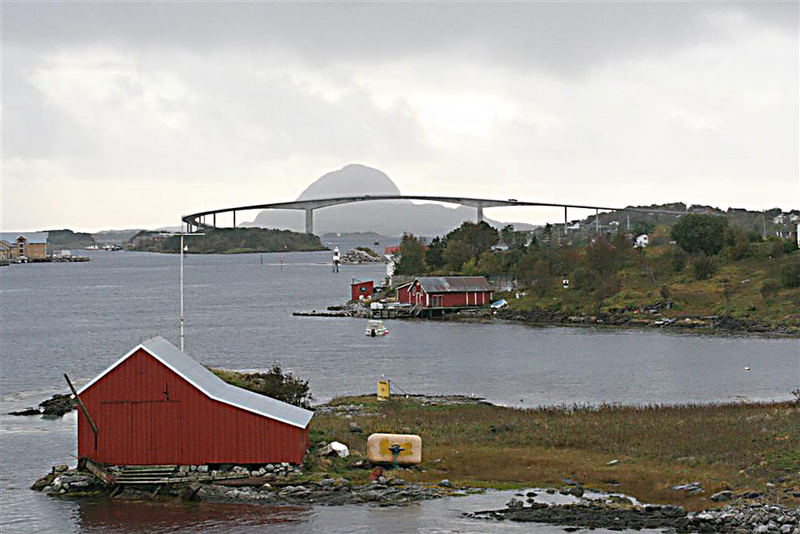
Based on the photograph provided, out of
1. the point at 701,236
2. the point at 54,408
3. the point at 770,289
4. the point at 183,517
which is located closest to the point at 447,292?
the point at 701,236

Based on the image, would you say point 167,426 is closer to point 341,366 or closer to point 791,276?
point 341,366

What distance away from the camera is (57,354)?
4747 centimetres

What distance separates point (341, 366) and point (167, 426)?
2347 cm

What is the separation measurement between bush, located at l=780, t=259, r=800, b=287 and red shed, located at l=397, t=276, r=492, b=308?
1848 centimetres

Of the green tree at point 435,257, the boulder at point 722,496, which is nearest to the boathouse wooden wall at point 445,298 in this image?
the green tree at point 435,257

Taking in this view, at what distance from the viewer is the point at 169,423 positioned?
18312 mm

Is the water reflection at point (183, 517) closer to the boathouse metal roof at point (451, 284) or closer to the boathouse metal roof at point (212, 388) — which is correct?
the boathouse metal roof at point (212, 388)

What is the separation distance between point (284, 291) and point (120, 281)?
32.4 metres

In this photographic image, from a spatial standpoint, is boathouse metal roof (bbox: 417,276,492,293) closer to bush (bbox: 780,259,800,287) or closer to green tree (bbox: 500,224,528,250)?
bush (bbox: 780,259,800,287)

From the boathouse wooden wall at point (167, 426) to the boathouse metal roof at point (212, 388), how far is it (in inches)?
3.1

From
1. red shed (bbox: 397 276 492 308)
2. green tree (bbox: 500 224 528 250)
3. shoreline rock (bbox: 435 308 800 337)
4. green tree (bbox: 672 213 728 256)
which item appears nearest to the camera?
shoreline rock (bbox: 435 308 800 337)

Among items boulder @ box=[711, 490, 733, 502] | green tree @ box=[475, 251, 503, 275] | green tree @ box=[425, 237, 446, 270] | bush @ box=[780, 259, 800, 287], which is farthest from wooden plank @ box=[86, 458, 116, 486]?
green tree @ box=[425, 237, 446, 270]

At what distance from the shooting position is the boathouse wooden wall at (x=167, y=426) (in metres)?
18.3

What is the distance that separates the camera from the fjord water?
16.8m
